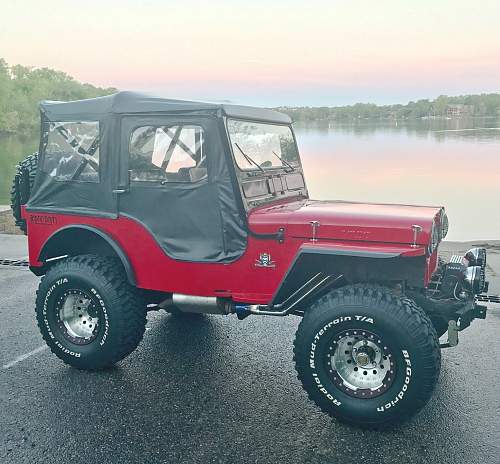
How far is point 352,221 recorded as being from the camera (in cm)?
430

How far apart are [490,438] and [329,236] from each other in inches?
73.9

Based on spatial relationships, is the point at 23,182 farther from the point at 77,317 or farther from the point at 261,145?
the point at 261,145

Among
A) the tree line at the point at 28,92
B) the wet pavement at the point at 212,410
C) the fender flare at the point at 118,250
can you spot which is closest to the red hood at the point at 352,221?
the fender flare at the point at 118,250

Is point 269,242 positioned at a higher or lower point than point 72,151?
lower

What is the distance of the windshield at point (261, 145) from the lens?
4.73 meters

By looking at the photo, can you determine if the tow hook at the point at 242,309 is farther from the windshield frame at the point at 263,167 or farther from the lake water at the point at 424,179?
the lake water at the point at 424,179

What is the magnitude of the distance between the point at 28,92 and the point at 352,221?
3533 inches

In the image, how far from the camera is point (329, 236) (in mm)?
4320

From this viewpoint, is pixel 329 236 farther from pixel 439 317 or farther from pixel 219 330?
pixel 219 330

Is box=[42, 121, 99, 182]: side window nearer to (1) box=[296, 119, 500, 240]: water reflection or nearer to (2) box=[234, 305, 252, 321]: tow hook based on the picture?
(2) box=[234, 305, 252, 321]: tow hook

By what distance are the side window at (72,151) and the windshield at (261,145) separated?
4.27ft

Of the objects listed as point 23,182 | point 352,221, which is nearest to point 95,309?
point 23,182

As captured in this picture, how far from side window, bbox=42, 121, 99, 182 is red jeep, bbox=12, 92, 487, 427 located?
14 mm

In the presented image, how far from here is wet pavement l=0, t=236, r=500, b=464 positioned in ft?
12.4
